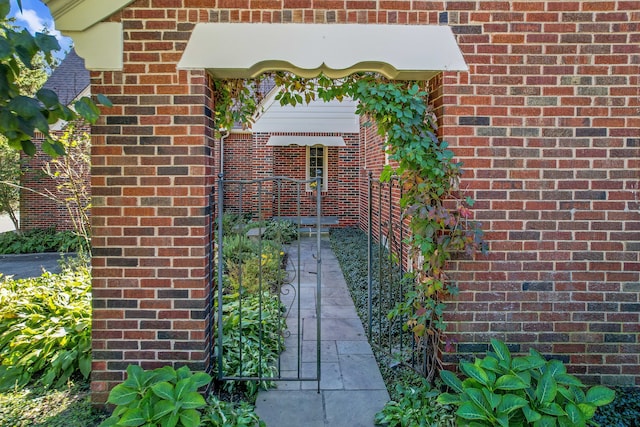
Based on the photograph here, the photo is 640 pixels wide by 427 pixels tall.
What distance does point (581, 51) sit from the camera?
3.20m

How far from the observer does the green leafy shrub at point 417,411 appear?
291 centimetres

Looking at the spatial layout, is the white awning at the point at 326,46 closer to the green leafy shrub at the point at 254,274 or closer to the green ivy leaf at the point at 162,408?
the green ivy leaf at the point at 162,408

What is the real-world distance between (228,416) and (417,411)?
143 cm

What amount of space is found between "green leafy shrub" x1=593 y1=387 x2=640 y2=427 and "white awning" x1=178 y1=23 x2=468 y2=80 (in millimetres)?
2879

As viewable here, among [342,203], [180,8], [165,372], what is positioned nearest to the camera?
[165,372]

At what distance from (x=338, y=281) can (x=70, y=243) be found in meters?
9.29

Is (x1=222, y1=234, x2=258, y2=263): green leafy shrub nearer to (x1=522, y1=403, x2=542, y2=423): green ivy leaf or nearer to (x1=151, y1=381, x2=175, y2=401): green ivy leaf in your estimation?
(x1=151, y1=381, x2=175, y2=401): green ivy leaf

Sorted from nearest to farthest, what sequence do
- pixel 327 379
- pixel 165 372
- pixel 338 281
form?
pixel 165 372, pixel 327 379, pixel 338 281

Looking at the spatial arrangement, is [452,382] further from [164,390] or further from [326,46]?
[326,46]

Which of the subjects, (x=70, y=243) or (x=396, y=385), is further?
(x=70, y=243)

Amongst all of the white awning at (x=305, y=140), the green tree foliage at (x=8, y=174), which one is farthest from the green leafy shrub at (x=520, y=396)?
the green tree foliage at (x=8, y=174)

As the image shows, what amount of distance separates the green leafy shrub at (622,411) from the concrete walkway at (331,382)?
64.6 inches

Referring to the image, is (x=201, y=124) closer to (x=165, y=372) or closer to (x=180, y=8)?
(x=180, y=8)

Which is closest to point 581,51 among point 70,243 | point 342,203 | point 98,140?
point 98,140
